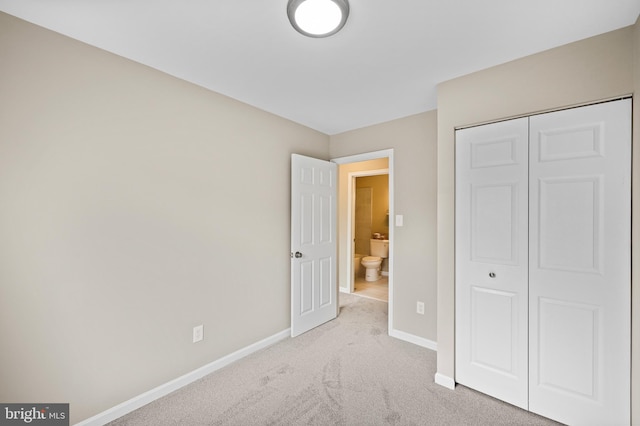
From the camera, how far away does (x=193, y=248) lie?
2.24m

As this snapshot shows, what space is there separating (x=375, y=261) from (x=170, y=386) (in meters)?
3.98

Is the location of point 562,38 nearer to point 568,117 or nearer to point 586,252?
point 568,117

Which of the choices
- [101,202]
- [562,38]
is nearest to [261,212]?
[101,202]

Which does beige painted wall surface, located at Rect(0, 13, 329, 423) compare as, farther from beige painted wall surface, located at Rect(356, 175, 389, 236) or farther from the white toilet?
beige painted wall surface, located at Rect(356, 175, 389, 236)

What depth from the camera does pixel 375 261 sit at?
17.6 feet

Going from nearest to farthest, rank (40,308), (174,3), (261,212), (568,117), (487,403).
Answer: (174,3)
(40,308)
(568,117)
(487,403)
(261,212)

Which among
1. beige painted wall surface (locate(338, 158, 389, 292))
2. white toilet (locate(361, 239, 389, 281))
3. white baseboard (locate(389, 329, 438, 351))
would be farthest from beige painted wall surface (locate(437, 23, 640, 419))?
white toilet (locate(361, 239, 389, 281))

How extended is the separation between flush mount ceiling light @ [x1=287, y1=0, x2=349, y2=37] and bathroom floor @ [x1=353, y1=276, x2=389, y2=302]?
146 inches

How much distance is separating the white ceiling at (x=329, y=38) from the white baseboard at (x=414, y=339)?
7.91ft

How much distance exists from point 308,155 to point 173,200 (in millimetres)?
1695

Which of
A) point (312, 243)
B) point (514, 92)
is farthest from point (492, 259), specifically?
point (312, 243)

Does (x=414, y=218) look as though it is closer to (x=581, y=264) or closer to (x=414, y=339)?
(x=414, y=339)

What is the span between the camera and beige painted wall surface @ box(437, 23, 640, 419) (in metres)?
1.58

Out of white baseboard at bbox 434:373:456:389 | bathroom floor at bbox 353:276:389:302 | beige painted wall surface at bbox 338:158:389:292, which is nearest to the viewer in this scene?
white baseboard at bbox 434:373:456:389
